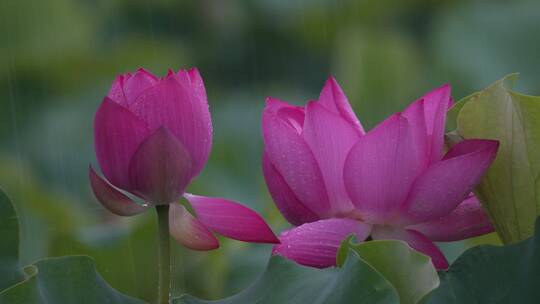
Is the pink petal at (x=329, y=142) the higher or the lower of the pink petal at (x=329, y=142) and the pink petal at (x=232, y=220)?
the higher

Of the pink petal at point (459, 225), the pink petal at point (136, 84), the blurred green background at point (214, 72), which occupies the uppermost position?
the pink petal at point (136, 84)

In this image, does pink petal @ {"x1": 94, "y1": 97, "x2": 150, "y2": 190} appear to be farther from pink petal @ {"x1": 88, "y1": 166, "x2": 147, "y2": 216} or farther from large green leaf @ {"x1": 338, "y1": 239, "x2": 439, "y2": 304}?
large green leaf @ {"x1": 338, "y1": 239, "x2": 439, "y2": 304}

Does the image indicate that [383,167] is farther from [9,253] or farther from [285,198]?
[9,253]

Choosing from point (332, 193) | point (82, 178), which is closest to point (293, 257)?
point (332, 193)

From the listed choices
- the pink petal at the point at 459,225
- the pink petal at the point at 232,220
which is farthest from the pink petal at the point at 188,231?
the pink petal at the point at 459,225

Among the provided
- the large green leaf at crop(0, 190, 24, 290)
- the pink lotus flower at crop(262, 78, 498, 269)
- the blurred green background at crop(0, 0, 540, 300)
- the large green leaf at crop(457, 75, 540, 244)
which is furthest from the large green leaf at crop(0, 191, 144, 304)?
the blurred green background at crop(0, 0, 540, 300)

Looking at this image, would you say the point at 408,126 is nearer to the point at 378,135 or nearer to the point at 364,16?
the point at 378,135

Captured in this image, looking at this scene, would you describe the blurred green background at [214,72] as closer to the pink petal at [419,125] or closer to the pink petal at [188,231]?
the pink petal at [188,231]
